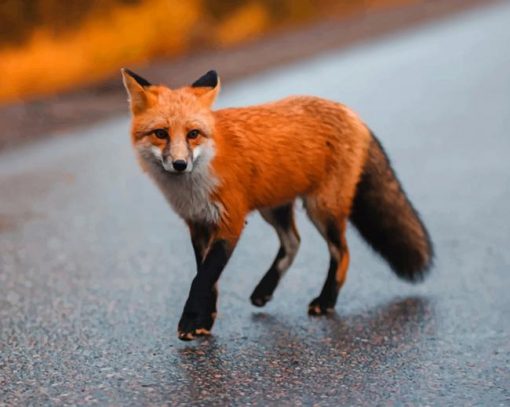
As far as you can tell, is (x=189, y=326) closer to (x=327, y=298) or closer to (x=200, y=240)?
(x=200, y=240)

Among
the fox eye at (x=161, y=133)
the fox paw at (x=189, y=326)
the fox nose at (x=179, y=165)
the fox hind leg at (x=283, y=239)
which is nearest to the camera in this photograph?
the fox nose at (x=179, y=165)

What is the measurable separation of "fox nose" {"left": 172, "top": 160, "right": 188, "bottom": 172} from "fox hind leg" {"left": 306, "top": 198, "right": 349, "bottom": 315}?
1.21 m

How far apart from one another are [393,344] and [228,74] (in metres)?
10.2

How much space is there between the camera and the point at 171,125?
5.65 meters

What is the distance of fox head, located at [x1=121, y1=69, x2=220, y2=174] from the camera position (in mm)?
5633

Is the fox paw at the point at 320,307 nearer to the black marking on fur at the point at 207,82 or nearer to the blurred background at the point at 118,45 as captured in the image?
the black marking on fur at the point at 207,82

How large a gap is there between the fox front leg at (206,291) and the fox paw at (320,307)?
692 mm

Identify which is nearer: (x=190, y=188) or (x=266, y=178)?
(x=190, y=188)

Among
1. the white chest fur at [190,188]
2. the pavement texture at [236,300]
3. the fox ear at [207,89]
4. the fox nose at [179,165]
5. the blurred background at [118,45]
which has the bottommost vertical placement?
the blurred background at [118,45]

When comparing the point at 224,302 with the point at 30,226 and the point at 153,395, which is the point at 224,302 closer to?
the point at 153,395

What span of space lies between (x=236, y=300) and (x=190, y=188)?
1.19 metres

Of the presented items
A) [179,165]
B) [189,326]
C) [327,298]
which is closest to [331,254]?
[327,298]

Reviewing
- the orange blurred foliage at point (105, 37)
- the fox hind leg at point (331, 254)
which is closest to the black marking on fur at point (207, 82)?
the fox hind leg at point (331, 254)

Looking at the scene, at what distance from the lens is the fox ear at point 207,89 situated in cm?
589
